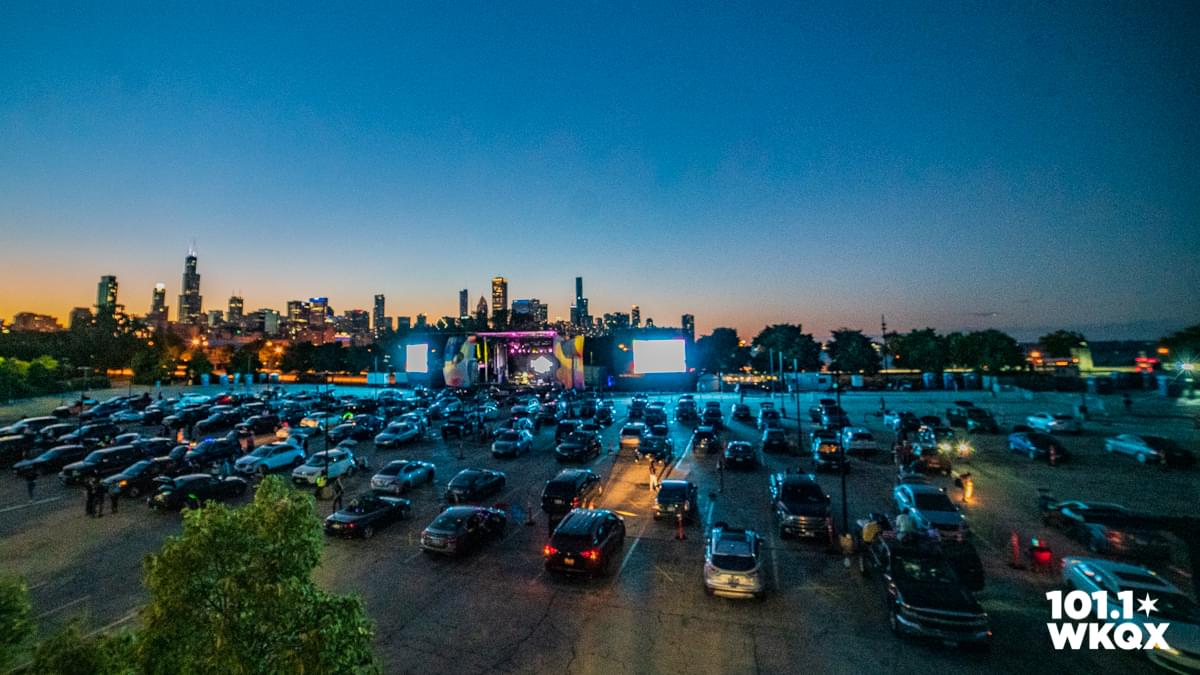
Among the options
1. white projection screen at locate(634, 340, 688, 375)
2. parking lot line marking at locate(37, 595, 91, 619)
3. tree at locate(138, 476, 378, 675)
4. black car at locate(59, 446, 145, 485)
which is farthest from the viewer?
white projection screen at locate(634, 340, 688, 375)

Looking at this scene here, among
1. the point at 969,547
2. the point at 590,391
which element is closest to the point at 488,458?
the point at 969,547

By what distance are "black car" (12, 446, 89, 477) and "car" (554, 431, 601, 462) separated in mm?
24890

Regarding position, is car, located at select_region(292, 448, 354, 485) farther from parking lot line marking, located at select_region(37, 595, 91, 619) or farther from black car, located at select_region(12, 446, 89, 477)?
black car, located at select_region(12, 446, 89, 477)

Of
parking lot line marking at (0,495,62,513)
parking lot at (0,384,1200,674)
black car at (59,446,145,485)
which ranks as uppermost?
black car at (59,446,145,485)

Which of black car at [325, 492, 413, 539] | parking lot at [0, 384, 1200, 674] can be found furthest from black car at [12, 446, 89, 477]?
black car at [325, 492, 413, 539]

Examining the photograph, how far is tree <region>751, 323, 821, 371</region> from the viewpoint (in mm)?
85188

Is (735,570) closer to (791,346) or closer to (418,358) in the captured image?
Result: (418,358)

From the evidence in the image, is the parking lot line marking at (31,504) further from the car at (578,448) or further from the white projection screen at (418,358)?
the white projection screen at (418,358)

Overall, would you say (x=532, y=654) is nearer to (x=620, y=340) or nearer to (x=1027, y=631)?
(x=1027, y=631)

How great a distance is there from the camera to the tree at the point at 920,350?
279 ft

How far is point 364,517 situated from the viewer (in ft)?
53.9

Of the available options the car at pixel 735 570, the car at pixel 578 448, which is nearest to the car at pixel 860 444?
the car at pixel 578 448

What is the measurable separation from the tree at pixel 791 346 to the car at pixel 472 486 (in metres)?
69.0

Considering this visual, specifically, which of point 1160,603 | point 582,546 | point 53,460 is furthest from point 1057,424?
point 53,460
